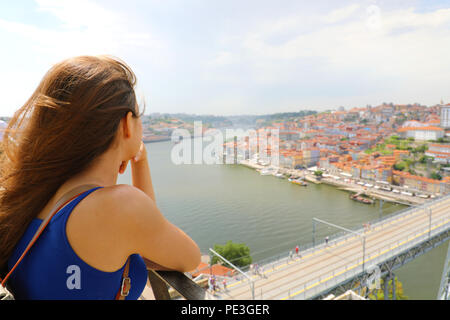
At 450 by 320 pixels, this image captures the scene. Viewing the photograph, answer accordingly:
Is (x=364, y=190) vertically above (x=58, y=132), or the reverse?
(x=58, y=132)

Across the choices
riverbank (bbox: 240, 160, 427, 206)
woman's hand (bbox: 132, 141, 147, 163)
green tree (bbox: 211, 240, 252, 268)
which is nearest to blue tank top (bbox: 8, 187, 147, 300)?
woman's hand (bbox: 132, 141, 147, 163)

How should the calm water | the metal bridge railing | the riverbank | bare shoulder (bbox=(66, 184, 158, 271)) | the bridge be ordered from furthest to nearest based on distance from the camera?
the riverbank → the calm water → the bridge → the metal bridge railing → bare shoulder (bbox=(66, 184, 158, 271))

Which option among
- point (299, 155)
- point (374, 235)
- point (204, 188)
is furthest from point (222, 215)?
point (299, 155)

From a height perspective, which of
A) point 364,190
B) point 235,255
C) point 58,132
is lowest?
point 235,255

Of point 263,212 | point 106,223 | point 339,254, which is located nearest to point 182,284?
point 106,223

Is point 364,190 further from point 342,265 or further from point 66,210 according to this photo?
point 66,210

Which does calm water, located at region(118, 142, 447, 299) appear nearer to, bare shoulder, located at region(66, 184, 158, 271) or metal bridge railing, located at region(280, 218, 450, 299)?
metal bridge railing, located at region(280, 218, 450, 299)
